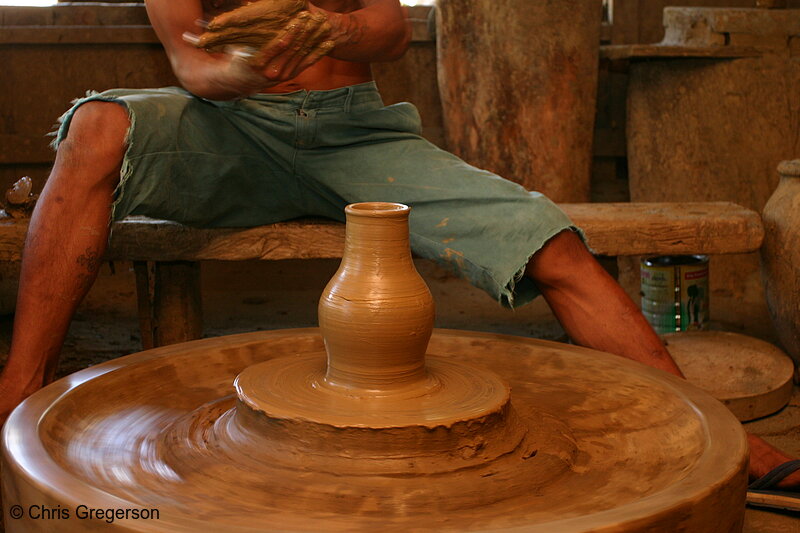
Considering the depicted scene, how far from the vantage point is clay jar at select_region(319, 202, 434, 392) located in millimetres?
1461

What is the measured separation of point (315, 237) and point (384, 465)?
1383 mm

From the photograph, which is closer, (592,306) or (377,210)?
(377,210)

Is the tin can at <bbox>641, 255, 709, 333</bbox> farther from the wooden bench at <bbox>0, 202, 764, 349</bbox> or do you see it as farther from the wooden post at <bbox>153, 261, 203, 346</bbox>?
the wooden post at <bbox>153, 261, 203, 346</bbox>

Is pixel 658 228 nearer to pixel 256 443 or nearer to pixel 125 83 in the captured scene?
pixel 256 443

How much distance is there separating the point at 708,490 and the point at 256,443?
659 mm

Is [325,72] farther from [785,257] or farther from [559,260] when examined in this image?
[785,257]

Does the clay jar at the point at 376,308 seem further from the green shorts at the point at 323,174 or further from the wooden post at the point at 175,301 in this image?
the wooden post at the point at 175,301

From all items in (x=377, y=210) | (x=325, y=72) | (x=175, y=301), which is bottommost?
(x=175, y=301)

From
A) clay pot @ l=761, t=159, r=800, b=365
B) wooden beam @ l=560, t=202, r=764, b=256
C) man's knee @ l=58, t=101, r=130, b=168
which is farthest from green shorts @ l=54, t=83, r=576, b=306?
clay pot @ l=761, t=159, r=800, b=365

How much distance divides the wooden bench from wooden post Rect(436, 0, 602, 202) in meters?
0.82

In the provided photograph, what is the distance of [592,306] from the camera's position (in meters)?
2.11

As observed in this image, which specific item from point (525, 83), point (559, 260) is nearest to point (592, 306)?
point (559, 260)

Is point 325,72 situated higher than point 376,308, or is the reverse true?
point 325,72

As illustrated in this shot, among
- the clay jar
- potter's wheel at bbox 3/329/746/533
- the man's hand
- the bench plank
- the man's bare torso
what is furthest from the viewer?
the bench plank
